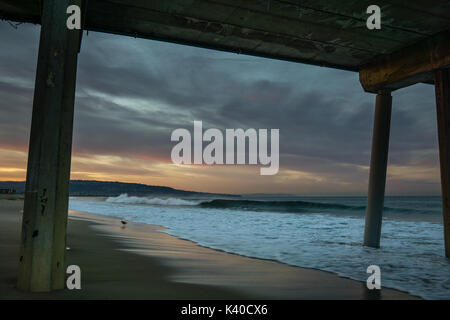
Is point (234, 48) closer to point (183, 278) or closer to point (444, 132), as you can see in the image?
point (444, 132)

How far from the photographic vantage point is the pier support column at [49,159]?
10.4ft

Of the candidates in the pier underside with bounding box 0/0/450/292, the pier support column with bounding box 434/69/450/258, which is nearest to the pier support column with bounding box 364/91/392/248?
the pier underside with bounding box 0/0/450/292

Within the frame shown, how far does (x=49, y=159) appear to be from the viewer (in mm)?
3248

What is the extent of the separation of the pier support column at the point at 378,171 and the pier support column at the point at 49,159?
7.30 meters

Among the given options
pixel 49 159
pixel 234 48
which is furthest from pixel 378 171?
pixel 49 159

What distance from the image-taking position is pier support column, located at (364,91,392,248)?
8234 millimetres

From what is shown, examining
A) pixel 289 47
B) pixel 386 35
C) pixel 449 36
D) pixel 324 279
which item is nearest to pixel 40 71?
pixel 324 279

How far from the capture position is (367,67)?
27.8 ft

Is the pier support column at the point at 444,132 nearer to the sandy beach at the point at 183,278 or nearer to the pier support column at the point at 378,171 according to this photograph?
the pier support column at the point at 378,171

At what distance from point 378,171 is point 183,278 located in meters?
6.10

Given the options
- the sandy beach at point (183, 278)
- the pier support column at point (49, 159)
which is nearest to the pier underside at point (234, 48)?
the pier support column at point (49, 159)
